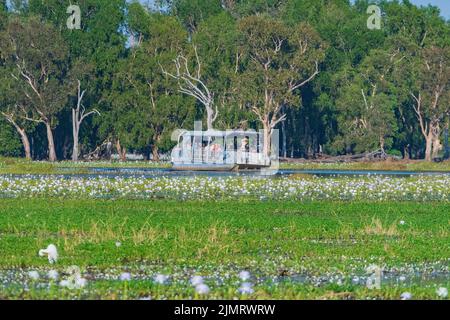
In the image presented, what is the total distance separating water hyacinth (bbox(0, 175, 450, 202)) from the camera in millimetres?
39031

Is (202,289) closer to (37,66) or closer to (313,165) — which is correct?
(313,165)

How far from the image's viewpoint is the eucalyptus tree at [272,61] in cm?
8238

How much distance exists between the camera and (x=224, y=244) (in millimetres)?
23453

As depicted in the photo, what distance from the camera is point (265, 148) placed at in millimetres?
79188

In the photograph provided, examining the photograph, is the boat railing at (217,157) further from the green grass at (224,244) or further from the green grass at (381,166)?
the green grass at (224,244)

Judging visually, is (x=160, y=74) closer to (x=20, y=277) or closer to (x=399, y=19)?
(x=399, y=19)

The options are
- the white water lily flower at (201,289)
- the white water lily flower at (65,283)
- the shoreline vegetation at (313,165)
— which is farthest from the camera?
the shoreline vegetation at (313,165)

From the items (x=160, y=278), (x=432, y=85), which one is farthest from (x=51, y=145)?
(x=160, y=278)

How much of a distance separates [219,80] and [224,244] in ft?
209

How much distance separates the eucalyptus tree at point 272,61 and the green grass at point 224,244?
4875 centimetres

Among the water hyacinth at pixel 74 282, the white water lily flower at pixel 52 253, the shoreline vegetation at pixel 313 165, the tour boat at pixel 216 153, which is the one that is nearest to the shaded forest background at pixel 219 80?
the shoreline vegetation at pixel 313 165

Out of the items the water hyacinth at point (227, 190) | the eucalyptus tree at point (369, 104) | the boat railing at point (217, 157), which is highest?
the eucalyptus tree at point (369, 104)

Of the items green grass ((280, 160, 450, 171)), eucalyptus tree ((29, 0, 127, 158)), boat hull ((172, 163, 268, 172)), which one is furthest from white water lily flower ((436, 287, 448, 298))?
eucalyptus tree ((29, 0, 127, 158))

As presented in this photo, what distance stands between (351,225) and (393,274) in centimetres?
787
